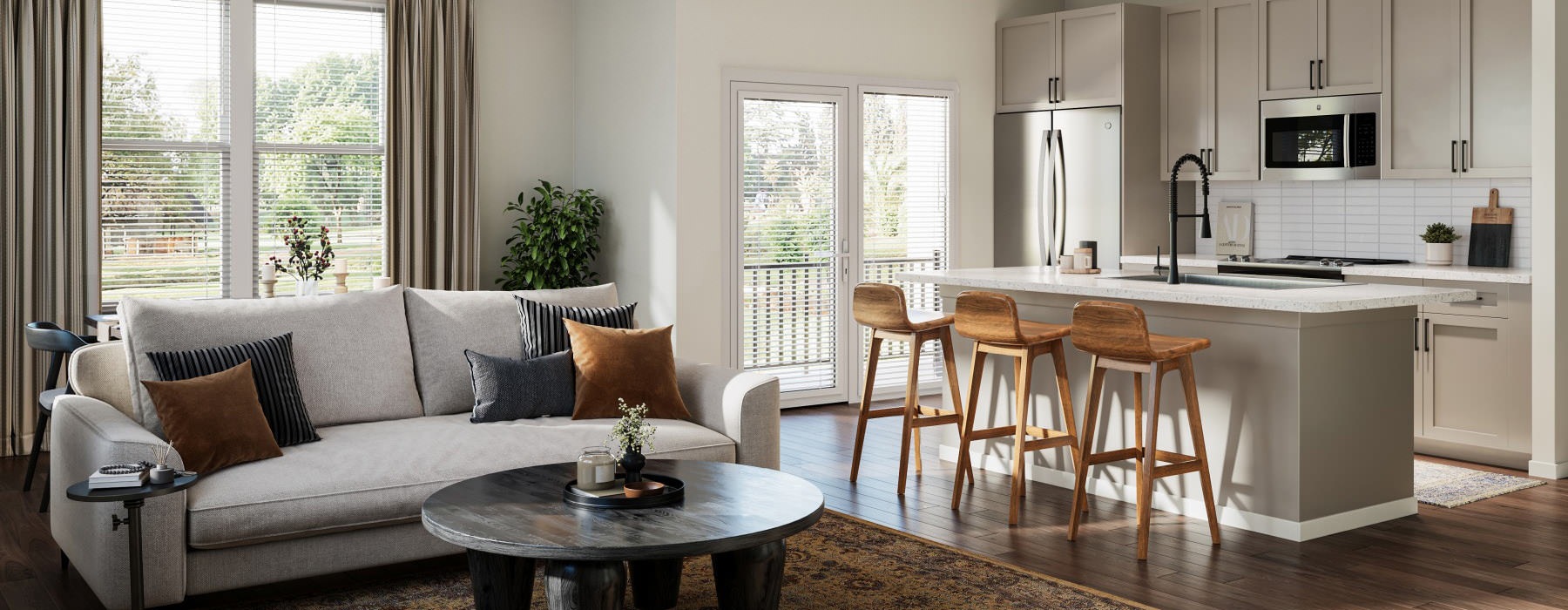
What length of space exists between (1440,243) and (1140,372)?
287 cm

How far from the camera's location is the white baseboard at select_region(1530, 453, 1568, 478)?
556 centimetres

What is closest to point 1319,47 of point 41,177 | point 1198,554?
point 1198,554

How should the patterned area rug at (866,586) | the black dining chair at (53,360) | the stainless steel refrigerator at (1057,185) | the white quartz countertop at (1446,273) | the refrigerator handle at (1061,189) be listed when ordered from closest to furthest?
the patterned area rug at (866,586) → the black dining chair at (53,360) → the white quartz countertop at (1446,273) → the stainless steel refrigerator at (1057,185) → the refrigerator handle at (1061,189)

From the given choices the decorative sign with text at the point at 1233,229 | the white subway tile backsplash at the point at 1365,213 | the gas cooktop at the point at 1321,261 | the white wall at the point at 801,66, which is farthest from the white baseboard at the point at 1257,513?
the decorative sign with text at the point at 1233,229

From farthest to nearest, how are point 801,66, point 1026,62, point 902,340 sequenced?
point 1026,62 → point 801,66 → point 902,340

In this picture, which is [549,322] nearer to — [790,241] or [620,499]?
[620,499]

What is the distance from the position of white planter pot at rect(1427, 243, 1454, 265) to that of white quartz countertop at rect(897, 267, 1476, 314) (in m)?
1.73

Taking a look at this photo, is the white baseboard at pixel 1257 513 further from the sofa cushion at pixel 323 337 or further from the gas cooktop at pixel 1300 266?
the sofa cushion at pixel 323 337

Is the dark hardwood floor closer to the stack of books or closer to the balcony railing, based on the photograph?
the stack of books

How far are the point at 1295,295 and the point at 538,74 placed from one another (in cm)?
477

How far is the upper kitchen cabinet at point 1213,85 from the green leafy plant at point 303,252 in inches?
186

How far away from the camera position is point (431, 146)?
7172mm

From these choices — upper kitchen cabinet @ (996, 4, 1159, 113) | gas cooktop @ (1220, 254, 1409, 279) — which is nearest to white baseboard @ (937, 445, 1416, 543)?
gas cooktop @ (1220, 254, 1409, 279)

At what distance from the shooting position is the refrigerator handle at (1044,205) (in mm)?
7805
